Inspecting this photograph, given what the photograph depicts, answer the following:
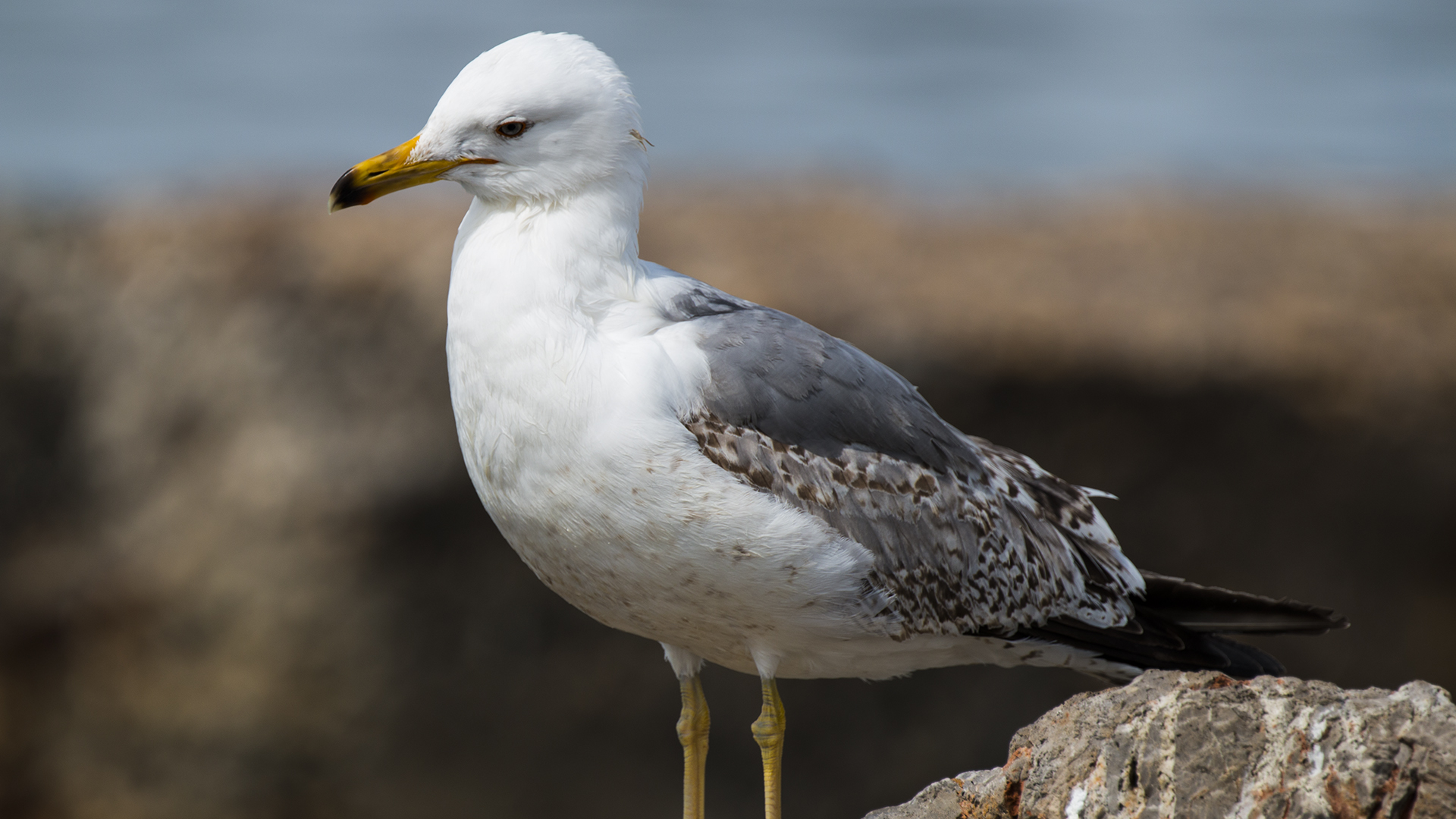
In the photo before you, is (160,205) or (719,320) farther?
(160,205)

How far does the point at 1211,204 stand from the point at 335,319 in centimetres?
637

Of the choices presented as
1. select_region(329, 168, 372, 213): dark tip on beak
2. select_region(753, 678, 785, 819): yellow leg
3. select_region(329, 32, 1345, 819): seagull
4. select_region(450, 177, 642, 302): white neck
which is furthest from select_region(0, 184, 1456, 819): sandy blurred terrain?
select_region(329, 168, 372, 213): dark tip on beak

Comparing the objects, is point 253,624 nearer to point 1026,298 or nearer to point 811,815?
point 811,815

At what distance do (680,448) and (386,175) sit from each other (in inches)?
50.4

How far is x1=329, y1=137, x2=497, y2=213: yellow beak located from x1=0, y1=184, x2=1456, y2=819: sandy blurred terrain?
415 centimetres

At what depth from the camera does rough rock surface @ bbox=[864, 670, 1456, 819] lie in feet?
9.71

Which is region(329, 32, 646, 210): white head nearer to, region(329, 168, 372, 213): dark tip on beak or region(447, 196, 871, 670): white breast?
region(329, 168, 372, 213): dark tip on beak

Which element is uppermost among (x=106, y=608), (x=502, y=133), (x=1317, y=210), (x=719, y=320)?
(x=1317, y=210)

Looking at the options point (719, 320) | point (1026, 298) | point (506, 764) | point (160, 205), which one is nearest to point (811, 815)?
point (506, 764)

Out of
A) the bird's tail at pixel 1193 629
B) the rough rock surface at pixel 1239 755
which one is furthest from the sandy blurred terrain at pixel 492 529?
the rough rock surface at pixel 1239 755

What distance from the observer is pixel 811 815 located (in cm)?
848

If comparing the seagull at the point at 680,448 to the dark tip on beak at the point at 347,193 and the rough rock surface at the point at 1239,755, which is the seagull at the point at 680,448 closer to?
the dark tip on beak at the point at 347,193

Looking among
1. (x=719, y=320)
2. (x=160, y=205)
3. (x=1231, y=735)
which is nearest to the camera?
(x=1231, y=735)

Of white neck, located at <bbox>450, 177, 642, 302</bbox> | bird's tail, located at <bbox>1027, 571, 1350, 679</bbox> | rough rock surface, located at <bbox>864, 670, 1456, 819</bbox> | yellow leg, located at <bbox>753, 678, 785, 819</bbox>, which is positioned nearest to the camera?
rough rock surface, located at <bbox>864, 670, 1456, 819</bbox>
